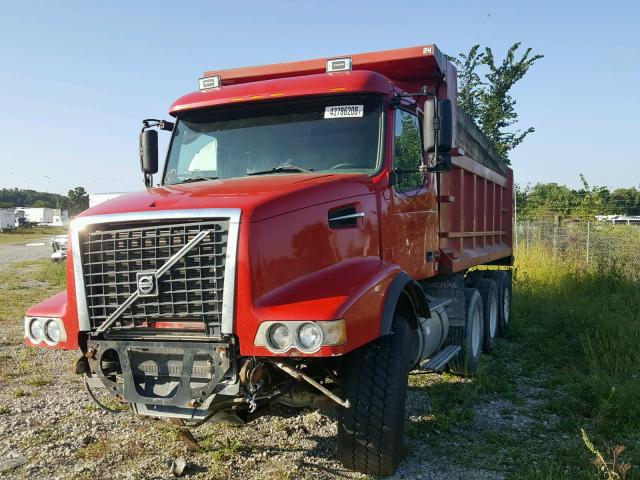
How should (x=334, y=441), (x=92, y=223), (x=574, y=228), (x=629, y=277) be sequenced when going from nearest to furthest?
1. (x=92, y=223)
2. (x=334, y=441)
3. (x=629, y=277)
4. (x=574, y=228)

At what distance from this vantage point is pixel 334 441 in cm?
456

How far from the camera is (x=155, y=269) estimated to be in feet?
11.8

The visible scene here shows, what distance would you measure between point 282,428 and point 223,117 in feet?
8.90

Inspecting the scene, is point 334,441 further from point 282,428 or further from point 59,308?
point 59,308

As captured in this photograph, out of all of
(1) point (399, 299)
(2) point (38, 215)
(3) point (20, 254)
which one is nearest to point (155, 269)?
(1) point (399, 299)

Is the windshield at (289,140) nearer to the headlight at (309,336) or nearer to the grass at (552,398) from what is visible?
the headlight at (309,336)

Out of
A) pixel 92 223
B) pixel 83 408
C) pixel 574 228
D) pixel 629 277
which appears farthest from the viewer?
pixel 574 228

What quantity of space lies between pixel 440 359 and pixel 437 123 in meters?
2.37

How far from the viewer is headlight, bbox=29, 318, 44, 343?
13.1ft

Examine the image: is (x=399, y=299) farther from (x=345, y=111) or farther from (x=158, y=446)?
(x=158, y=446)

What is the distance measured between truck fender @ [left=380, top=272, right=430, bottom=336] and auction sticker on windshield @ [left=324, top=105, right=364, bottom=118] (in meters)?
1.35

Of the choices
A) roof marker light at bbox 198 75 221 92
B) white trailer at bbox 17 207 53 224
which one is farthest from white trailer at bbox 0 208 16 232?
roof marker light at bbox 198 75 221 92

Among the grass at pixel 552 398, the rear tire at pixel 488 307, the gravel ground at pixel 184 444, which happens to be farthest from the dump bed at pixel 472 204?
the gravel ground at pixel 184 444

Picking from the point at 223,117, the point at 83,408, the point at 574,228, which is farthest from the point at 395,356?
the point at 574,228
